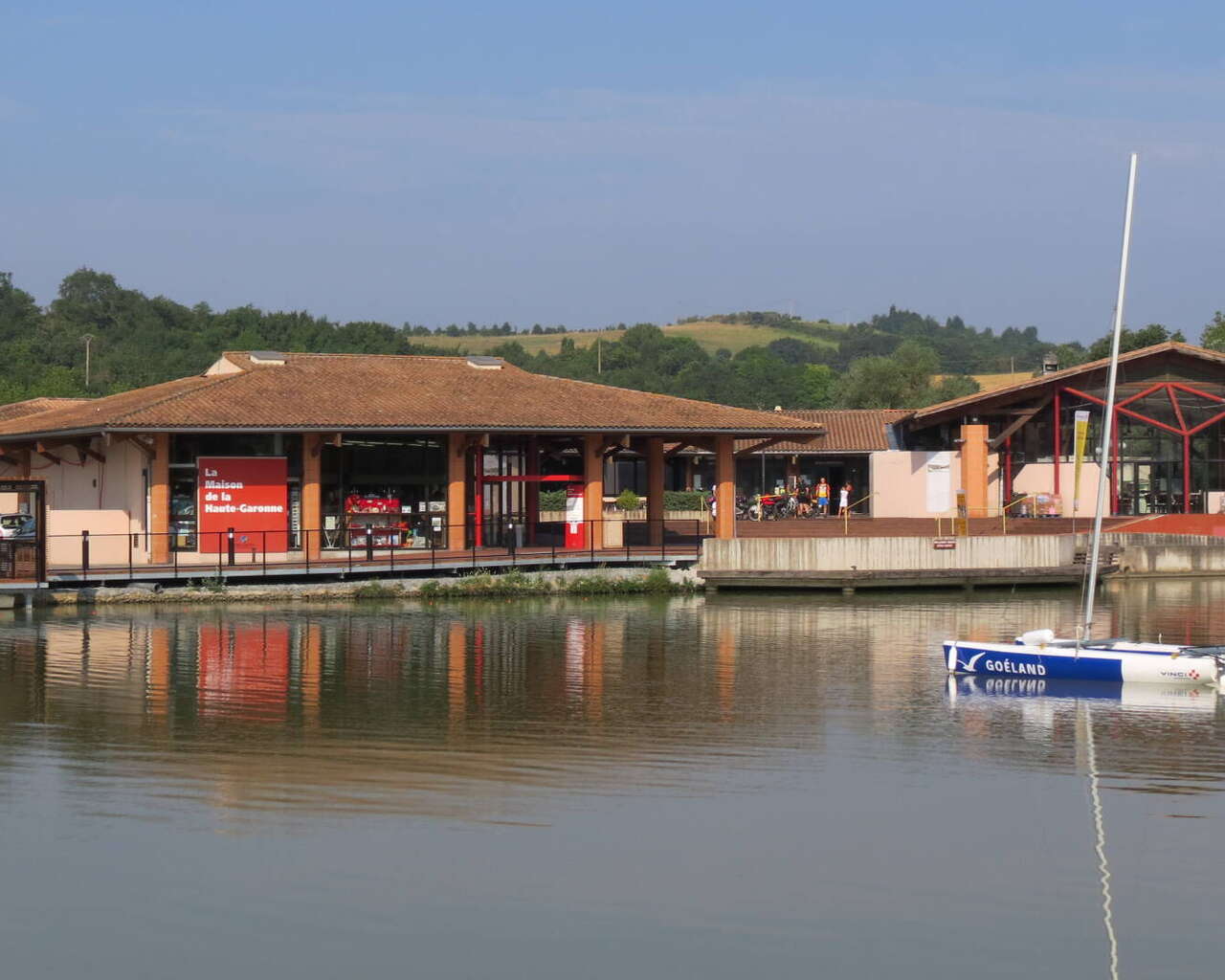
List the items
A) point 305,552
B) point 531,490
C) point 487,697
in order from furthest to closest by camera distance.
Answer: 1. point 531,490
2. point 305,552
3. point 487,697

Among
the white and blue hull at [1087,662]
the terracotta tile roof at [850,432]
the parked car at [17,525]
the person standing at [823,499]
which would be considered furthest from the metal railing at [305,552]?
the terracotta tile roof at [850,432]

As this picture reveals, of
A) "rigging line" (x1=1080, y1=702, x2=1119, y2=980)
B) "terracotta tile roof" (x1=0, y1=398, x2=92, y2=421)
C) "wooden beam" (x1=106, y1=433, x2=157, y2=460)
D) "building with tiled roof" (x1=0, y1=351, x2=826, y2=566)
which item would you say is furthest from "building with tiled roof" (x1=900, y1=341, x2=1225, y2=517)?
"rigging line" (x1=1080, y1=702, x2=1119, y2=980)

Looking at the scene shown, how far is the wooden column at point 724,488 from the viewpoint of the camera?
1884 inches

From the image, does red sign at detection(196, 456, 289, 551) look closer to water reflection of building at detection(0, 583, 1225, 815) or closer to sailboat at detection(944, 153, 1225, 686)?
water reflection of building at detection(0, 583, 1225, 815)

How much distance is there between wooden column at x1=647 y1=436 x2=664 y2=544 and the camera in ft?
158

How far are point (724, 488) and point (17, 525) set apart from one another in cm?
1860

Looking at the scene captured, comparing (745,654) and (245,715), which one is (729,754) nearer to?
(245,715)

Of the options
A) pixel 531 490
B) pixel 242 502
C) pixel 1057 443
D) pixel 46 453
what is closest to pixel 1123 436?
pixel 1057 443

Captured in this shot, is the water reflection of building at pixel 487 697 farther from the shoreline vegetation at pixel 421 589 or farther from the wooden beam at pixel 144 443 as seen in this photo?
the wooden beam at pixel 144 443

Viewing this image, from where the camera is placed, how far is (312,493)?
4322 centimetres

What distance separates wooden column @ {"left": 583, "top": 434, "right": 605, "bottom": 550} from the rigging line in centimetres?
2270

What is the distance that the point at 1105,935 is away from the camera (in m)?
15.2

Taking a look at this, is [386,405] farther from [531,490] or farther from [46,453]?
[46,453]

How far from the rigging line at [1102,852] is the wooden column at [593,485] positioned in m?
22.7
